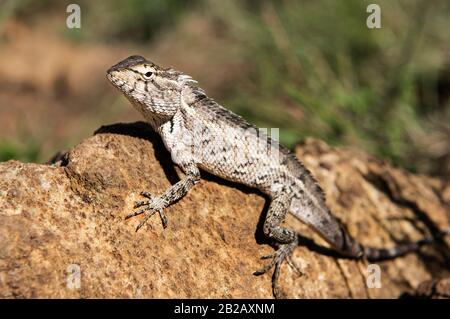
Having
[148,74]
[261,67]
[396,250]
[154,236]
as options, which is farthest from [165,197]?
[261,67]

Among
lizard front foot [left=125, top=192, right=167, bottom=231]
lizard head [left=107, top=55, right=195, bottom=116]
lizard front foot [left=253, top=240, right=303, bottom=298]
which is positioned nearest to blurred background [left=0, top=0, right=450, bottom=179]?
lizard head [left=107, top=55, right=195, bottom=116]

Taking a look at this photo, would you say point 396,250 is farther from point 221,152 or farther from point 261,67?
point 261,67

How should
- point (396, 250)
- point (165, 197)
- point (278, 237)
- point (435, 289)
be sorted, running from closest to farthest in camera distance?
point (165, 197)
point (278, 237)
point (435, 289)
point (396, 250)

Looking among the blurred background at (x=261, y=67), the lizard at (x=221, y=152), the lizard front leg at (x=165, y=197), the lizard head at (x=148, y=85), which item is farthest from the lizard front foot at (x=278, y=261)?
the blurred background at (x=261, y=67)

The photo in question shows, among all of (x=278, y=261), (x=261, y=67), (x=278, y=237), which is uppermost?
(x=261, y=67)

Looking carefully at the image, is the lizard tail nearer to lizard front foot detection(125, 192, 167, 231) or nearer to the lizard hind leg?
the lizard hind leg

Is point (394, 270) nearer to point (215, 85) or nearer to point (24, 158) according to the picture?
point (24, 158)

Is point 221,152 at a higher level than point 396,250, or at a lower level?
higher
